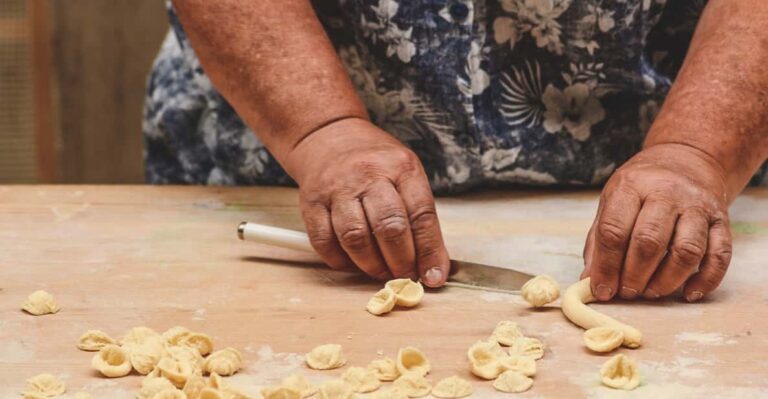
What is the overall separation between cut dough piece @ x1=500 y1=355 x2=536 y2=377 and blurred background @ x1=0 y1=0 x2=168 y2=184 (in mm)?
2068

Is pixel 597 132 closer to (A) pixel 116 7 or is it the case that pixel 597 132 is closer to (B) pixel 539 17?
(B) pixel 539 17

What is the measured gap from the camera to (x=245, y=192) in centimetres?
151

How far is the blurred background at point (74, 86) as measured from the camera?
2641mm

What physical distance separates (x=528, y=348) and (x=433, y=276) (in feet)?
0.61

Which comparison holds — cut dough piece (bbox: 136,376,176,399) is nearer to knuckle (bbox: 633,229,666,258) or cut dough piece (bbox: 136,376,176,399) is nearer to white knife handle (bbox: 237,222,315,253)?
white knife handle (bbox: 237,222,315,253)

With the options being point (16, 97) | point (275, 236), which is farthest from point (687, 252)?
point (16, 97)

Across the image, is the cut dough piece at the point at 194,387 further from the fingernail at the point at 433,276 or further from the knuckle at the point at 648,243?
the knuckle at the point at 648,243

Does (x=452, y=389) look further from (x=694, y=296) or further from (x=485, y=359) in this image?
(x=694, y=296)

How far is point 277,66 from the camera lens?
126 centimetres

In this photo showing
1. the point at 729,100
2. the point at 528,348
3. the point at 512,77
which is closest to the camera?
Answer: the point at 528,348

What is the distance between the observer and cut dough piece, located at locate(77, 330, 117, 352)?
951 mm

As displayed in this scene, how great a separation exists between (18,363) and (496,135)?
74 cm

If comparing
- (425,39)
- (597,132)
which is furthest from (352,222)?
(597,132)

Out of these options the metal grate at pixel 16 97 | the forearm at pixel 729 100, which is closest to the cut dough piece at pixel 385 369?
the forearm at pixel 729 100
